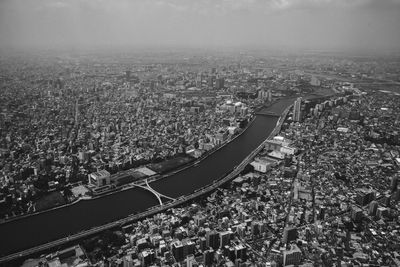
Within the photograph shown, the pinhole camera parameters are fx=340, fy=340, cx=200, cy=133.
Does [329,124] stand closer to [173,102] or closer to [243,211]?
[173,102]

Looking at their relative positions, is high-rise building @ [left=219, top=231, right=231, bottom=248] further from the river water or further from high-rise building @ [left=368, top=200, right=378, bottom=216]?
high-rise building @ [left=368, top=200, right=378, bottom=216]

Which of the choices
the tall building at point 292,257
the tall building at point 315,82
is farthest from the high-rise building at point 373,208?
the tall building at point 315,82

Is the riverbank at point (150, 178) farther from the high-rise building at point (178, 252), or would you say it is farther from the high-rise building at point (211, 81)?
the high-rise building at point (211, 81)

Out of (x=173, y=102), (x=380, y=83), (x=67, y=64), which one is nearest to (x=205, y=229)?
(x=173, y=102)

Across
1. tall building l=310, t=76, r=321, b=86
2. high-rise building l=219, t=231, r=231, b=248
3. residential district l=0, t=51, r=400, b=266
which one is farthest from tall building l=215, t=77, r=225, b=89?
high-rise building l=219, t=231, r=231, b=248

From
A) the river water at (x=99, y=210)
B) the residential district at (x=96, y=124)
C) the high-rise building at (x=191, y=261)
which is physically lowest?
the river water at (x=99, y=210)

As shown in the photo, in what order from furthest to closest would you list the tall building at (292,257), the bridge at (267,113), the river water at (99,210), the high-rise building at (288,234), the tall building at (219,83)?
the tall building at (219,83) → the bridge at (267,113) → the river water at (99,210) → the high-rise building at (288,234) → the tall building at (292,257)
